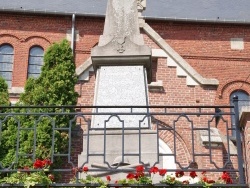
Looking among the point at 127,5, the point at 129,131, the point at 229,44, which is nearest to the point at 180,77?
the point at 229,44

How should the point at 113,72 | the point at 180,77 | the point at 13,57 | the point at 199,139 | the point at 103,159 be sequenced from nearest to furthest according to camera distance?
the point at 103,159 → the point at 113,72 → the point at 199,139 → the point at 180,77 → the point at 13,57

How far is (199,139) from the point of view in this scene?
43.7 feet

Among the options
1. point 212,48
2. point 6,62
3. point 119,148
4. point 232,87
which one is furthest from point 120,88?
point 212,48

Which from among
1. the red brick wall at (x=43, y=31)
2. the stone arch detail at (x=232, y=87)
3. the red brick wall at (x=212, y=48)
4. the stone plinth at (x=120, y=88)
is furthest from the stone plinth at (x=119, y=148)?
the red brick wall at (x=212, y=48)

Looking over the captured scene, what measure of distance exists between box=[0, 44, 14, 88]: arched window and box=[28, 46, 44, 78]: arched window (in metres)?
0.70

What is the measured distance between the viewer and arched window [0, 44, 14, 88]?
61.2ft

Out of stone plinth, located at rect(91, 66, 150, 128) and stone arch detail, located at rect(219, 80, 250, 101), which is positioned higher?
stone arch detail, located at rect(219, 80, 250, 101)

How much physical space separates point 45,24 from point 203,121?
8580mm

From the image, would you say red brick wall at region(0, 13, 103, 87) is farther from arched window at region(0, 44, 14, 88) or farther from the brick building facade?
arched window at region(0, 44, 14, 88)

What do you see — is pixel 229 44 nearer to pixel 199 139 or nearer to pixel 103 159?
pixel 199 139

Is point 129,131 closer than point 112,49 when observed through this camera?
Yes

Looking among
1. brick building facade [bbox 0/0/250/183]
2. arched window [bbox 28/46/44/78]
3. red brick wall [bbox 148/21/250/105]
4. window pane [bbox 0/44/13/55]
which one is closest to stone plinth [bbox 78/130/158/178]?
brick building facade [bbox 0/0/250/183]

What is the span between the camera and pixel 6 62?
62.0 ft

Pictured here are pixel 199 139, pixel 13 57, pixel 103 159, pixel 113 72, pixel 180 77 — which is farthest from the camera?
pixel 13 57
